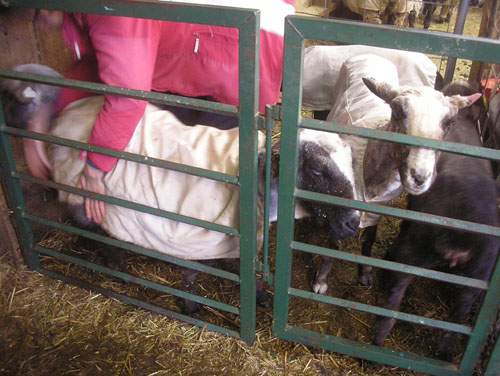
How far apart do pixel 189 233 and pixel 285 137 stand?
81 cm

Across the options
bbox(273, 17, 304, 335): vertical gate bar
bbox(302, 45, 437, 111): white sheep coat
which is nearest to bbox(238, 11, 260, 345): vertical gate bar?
bbox(273, 17, 304, 335): vertical gate bar

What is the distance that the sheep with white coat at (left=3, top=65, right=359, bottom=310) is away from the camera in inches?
93.7

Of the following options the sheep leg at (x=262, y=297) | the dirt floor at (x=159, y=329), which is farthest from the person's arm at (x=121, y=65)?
the sheep leg at (x=262, y=297)

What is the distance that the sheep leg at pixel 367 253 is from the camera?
3.17m

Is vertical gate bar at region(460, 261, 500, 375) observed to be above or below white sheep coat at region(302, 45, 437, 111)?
below

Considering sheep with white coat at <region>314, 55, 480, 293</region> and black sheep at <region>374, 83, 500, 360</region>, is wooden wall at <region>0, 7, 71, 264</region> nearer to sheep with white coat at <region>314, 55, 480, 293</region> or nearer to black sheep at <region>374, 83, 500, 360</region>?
sheep with white coat at <region>314, 55, 480, 293</region>

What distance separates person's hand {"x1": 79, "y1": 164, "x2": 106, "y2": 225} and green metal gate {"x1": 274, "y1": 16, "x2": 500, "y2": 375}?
1.01 meters

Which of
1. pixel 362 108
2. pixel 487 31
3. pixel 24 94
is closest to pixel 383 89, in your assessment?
pixel 362 108

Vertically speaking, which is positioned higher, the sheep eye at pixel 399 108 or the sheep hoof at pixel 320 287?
the sheep eye at pixel 399 108

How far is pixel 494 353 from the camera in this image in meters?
2.19

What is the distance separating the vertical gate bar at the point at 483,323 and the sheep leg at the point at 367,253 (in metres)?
0.93

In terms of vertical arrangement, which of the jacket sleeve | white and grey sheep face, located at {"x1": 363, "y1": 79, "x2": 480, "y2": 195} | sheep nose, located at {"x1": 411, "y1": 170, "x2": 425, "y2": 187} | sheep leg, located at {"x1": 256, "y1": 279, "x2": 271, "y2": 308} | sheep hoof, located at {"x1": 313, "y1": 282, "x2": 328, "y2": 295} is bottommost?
sheep hoof, located at {"x1": 313, "y1": 282, "x2": 328, "y2": 295}

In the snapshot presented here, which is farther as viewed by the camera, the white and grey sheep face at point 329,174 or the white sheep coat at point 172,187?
the white and grey sheep face at point 329,174

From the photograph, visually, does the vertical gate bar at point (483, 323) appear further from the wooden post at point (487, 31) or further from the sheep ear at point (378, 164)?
the wooden post at point (487, 31)
